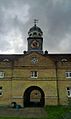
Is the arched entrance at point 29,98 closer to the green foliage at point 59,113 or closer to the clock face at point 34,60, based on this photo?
the clock face at point 34,60

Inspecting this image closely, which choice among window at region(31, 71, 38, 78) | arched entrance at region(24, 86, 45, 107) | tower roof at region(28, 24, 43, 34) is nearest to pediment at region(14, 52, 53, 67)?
window at region(31, 71, 38, 78)

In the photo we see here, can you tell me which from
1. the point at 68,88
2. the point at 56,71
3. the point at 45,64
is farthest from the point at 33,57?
the point at 68,88

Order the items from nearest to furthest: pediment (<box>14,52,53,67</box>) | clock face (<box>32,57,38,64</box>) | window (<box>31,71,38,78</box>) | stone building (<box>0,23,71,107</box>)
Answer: stone building (<box>0,23,71,107</box>)
window (<box>31,71,38,78</box>)
pediment (<box>14,52,53,67</box>)
clock face (<box>32,57,38,64</box>)

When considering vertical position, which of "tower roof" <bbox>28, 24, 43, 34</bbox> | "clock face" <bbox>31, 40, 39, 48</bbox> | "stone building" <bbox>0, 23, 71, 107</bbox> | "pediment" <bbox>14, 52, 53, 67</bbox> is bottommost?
"stone building" <bbox>0, 23, 71, 107</bbox>

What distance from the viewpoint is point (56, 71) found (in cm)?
3938

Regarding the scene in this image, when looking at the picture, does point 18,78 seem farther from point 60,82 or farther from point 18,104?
point 60,82

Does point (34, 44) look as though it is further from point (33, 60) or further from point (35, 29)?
point (33, 60)

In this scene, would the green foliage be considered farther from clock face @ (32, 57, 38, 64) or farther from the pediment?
clock face @ (32, 57, 38, 64)

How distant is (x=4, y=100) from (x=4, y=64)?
6676mm

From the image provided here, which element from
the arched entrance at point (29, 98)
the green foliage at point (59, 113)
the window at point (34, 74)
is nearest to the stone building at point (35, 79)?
the window at point (34, 74)

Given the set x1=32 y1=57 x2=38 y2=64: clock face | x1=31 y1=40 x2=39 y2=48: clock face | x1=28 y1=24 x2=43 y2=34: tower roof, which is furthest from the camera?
x1=28 y1=24 x2=43 y2=34: tower roof

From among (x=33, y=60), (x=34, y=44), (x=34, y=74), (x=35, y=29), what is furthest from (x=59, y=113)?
(x=35, y=29)

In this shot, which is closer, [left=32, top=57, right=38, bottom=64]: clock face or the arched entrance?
[left=32, top=57, right=38, bottom=64]: clock face

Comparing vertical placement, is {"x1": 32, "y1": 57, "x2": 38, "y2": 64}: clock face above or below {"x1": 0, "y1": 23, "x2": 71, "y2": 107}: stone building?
above
